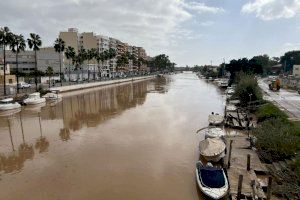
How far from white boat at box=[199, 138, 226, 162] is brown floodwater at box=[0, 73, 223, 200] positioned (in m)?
1.52

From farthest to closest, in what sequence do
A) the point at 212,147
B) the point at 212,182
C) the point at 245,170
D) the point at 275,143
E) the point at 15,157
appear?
the point at 15,157
the point at 212,147
the point at 275,143
the point at 245,170
the point at 212,182

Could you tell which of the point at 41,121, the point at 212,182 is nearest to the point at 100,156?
the point at 212,182

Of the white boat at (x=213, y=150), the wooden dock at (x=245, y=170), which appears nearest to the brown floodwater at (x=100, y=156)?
the white boat at (x=213, y=150)

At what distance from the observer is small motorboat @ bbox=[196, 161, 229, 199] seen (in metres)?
19.7

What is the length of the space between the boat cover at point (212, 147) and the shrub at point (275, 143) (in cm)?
320

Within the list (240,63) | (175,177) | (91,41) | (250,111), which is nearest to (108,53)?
(91,41)

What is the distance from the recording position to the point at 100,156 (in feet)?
96.9

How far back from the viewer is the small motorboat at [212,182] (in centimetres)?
1967

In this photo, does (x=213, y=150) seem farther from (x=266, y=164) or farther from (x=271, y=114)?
(x=271, y=114)

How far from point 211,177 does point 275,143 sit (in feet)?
23.1

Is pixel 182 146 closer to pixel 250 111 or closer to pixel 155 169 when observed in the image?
pixel 155 169

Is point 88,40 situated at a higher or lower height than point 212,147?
higher

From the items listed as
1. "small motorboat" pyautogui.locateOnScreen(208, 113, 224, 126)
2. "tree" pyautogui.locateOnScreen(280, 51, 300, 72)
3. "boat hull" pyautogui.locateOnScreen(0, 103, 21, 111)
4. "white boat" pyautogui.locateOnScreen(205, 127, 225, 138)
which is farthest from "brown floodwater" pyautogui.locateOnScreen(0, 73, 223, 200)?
"tree" pyautogui.locateOnScreen(280, 51, 300, 72)

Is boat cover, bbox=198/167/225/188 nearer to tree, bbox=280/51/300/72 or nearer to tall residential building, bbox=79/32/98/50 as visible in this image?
tree, bbox=280/51/300/72
